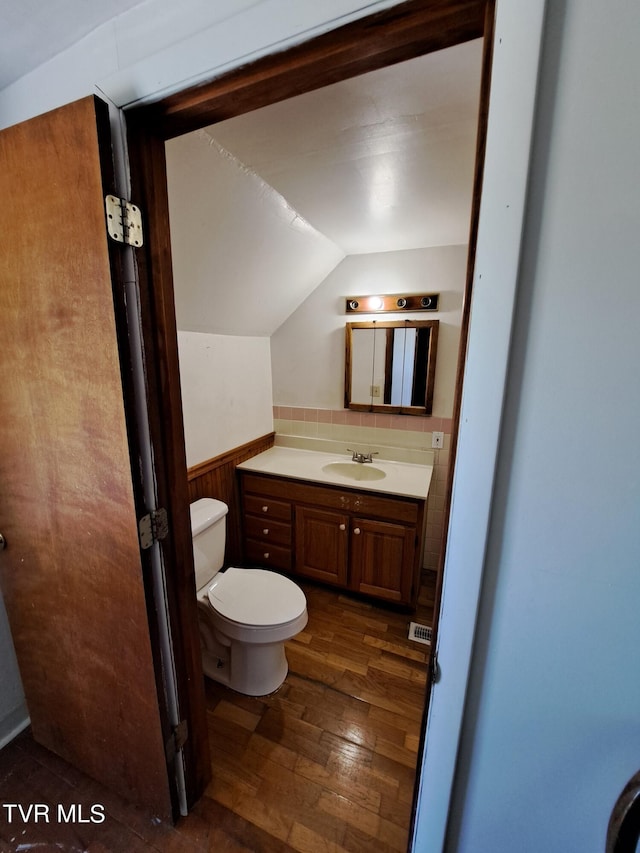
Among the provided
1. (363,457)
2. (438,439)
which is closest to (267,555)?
(363,457)

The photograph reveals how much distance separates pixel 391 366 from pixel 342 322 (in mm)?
465

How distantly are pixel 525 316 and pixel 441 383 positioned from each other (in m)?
1.68

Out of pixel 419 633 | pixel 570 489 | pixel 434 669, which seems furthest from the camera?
pixel 419 633

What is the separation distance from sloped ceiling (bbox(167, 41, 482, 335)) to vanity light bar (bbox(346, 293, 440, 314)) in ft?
0.96

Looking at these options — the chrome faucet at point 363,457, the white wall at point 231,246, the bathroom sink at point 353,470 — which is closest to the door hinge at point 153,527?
the white wall at point 231,246

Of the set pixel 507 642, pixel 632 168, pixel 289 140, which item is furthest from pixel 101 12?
pixel 507 642

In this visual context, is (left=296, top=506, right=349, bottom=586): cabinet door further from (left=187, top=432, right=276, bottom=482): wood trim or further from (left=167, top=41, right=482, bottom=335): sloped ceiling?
(left=167, top=41, right=482, bottom=335): sloped ceiling

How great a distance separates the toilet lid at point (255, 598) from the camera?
138 centimetres

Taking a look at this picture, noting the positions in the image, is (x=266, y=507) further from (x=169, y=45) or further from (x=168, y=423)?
(x=169, y=45)

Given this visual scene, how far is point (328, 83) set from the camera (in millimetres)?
621

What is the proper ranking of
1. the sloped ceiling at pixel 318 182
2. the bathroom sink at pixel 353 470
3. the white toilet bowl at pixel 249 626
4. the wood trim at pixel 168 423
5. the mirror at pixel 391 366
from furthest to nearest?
the bathroom sink at pixel 353 470 → the mirror at pixel 391 366 → the white toilet bowl at pixel 249 626 → the sloped ceiling at pixel 318 182 → the wood trim at pixel 168 423

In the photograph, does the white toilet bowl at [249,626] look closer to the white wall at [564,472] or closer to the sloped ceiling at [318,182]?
the white wall at [564,472]

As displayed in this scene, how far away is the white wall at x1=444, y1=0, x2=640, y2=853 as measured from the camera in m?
0.41

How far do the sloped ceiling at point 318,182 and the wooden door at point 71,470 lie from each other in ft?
1.50
